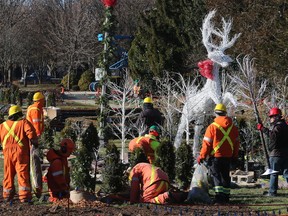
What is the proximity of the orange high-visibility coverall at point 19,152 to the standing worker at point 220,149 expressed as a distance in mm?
2837

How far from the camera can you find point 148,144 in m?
12.9

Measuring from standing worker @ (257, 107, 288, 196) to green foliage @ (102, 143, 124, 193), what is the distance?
266 cm

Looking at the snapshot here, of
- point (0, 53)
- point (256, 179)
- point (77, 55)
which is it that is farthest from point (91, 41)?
point (256, 179)

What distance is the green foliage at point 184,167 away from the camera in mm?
12891

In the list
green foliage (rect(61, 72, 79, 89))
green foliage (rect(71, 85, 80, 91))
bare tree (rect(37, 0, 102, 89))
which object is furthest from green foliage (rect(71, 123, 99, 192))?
green foliage (rect(61, 72, 79, 89))

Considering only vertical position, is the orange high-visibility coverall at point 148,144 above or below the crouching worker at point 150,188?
above

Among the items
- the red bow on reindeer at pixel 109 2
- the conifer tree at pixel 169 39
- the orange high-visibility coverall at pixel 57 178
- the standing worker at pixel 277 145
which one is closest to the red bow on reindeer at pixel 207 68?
the red bow on reindeer at pixel 109 2

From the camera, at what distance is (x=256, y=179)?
15.0 m

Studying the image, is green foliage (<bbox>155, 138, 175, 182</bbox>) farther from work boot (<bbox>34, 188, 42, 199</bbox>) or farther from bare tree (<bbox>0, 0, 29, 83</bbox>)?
bare tree (<bbox>0, 0, 29, 83</bbox>)

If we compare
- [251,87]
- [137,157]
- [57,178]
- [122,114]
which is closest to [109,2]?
[122,114]

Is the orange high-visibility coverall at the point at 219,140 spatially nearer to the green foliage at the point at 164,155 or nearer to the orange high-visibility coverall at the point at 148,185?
the orange high-visibility coverall at the point at 148,185

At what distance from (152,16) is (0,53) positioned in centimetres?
1939

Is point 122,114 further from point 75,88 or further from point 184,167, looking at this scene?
point 75,88

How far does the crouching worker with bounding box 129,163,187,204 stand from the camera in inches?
409
